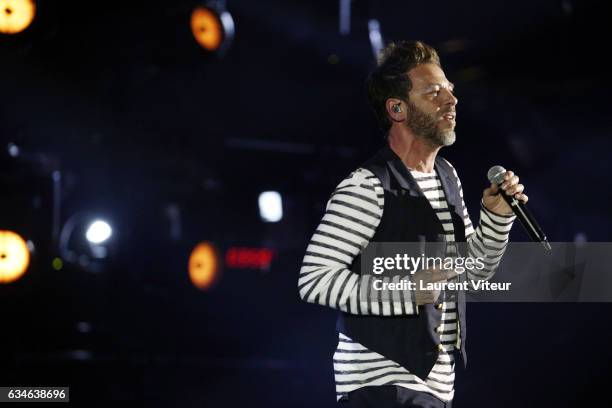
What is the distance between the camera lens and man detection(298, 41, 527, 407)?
8.53 feet

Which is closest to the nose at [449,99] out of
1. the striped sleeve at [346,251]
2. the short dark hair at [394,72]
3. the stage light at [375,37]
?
the short dark hair at [394,72]

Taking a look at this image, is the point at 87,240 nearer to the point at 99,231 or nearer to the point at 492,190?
the point at 99,231

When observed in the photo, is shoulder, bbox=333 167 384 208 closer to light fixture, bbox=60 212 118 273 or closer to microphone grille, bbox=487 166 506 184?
microphone grille, bbox=487 166 506 184

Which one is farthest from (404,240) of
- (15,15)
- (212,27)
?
(212,27)

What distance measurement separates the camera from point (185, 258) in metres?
5.82

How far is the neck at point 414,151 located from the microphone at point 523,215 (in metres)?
0.25

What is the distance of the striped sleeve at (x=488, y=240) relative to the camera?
9.18 feet

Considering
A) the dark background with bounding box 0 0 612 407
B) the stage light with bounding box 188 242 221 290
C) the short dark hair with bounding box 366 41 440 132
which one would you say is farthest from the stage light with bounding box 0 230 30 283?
the short dark hair with bounding box 366 41 440 132

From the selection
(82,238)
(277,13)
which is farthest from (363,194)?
(277,13)

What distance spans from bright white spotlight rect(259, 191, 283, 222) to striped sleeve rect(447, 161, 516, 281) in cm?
402

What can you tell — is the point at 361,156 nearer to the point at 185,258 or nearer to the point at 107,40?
the point at 185,258

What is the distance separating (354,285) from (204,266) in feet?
11.2

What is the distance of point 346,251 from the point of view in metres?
2.63

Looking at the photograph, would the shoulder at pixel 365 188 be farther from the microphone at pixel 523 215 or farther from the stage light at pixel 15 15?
the stage light at pixel 15 15
